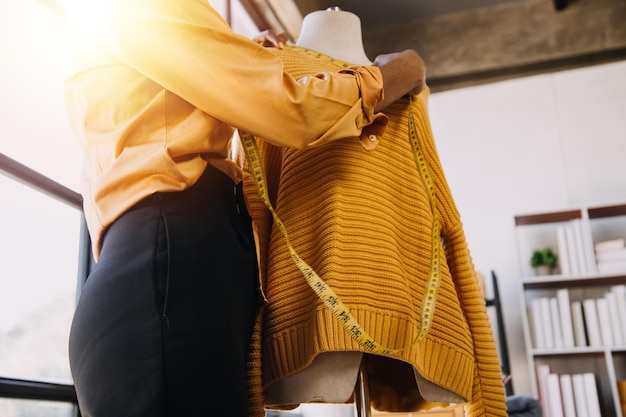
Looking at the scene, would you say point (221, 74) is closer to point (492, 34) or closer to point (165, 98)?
point (165, 98)

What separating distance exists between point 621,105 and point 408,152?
4.15 m

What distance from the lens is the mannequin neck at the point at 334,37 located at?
144 centimetres

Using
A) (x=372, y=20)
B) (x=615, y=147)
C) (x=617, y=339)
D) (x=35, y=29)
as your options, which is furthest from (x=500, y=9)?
(x=35, y=29)

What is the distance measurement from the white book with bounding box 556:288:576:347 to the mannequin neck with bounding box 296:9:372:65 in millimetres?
3260

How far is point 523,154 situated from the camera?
4836 mm

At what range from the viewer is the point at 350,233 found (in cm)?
106

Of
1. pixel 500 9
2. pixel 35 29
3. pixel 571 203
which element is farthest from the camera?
pixel 500 9

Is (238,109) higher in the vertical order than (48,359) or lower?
higher

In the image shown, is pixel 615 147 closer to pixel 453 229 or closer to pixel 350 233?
pixel 453 229

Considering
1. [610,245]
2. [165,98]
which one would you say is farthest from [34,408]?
[610,245]

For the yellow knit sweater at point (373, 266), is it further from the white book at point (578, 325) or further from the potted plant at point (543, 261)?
the potted plant at point (543, 261)

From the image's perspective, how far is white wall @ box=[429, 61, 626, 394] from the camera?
15.3 ft

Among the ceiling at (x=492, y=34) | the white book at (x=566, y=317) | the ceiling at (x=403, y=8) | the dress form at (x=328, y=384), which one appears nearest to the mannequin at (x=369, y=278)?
the dress form at (x=328, y=384)

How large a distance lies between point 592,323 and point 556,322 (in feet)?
0.72
